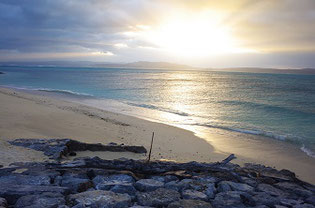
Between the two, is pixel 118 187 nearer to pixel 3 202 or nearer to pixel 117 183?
pixel 117 183

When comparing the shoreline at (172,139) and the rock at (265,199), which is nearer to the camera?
the rock at (265,199)

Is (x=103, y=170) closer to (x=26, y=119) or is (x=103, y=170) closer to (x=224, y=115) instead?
(x=26, y=119)

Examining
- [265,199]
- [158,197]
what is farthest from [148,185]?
[265,199]

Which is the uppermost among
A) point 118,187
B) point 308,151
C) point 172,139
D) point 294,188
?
point 118,187

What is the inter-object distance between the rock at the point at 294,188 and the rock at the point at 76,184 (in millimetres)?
4118

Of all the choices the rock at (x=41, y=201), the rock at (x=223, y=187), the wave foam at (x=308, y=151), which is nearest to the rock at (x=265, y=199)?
the rock at (x=223, y=187)

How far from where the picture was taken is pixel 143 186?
16.8 feet

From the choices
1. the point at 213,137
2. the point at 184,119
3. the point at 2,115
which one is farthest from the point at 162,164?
the point at 184,119

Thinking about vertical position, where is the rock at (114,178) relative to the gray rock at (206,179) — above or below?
above

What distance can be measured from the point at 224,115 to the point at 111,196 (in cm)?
1741

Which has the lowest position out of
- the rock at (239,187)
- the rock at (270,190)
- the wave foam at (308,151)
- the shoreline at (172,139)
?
the wave foam at (308,151)

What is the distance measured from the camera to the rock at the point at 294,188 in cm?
532

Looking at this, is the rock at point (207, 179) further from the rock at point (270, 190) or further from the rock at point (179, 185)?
the rock at point (270, 190)

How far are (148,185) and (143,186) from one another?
10 cm
